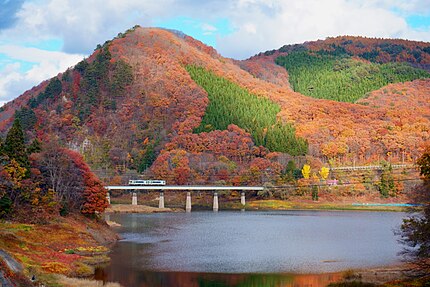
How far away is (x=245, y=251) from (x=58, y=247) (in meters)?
20.0

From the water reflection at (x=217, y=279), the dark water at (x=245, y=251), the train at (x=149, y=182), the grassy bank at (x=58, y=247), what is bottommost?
the water reflection at (x=217, y=279)

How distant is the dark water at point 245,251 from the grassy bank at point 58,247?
2.11 meters

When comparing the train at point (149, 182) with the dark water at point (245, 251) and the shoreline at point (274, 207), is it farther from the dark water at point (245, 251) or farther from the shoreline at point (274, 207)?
the dark water at point (245, 251)

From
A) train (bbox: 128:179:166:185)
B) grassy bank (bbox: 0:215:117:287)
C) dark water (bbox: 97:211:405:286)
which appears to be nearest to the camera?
grassy bank (bbox: 0:215:117:287)

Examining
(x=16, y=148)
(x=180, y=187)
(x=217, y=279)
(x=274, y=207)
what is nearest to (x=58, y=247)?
(x=16, y=148)

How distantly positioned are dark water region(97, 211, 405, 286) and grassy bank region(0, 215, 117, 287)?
2107mm

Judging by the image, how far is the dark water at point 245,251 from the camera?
54.1 m

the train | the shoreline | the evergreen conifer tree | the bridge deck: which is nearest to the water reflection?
the evergreen conifer tree

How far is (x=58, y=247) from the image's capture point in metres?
62.9

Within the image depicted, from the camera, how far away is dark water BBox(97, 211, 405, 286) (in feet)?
177

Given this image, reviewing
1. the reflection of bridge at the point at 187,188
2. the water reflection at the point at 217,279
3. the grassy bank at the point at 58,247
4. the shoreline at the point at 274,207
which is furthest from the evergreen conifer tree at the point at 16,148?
the reflection of bridge at the point at 187,188

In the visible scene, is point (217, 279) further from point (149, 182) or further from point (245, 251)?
point (149, 182)

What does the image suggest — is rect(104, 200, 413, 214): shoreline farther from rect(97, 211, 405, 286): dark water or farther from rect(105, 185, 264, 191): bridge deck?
rect(97, 211, 405, 286): dark water

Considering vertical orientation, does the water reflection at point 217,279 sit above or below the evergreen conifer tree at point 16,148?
below
